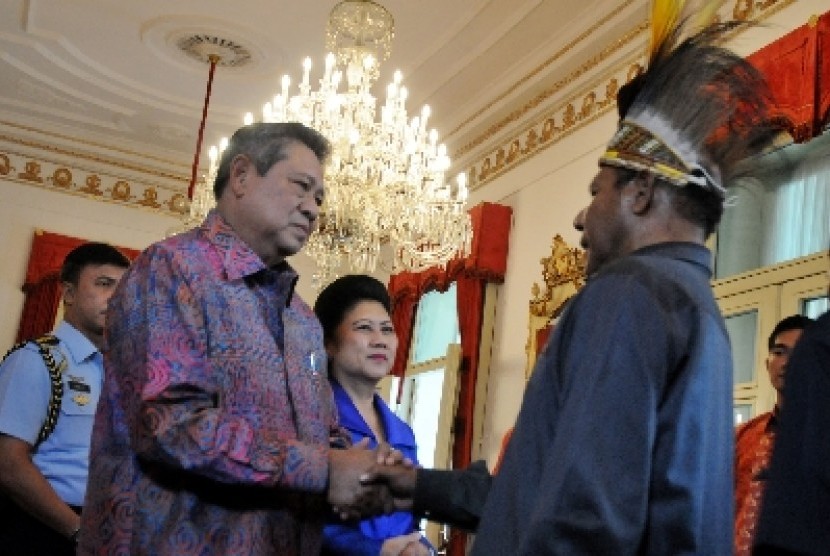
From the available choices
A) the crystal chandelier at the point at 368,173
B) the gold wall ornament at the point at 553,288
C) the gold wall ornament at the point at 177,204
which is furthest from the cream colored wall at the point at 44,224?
the gold wall ornament at the point at 553,288

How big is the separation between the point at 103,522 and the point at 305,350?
0.50 meters

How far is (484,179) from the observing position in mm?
7703

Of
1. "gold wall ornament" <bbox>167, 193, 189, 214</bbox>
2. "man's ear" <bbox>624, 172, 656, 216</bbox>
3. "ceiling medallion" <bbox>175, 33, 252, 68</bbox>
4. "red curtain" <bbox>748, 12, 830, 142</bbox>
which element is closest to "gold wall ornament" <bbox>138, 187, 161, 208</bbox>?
"gold wall ornament" <bbox>167, 193, 189, 214</bbox>

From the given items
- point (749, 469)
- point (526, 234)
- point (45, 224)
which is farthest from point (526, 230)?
point (45, 224)

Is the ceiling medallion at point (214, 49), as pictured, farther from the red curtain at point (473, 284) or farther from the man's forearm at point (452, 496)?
the man's forearm at point (452, 496)

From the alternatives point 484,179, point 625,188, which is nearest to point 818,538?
point 625,188

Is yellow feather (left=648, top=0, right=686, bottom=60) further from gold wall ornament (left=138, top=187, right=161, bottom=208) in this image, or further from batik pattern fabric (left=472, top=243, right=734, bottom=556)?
gold wall ornament (left=138, top=187, right=161, bottom=208)

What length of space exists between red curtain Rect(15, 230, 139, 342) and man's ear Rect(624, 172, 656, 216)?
8.24m

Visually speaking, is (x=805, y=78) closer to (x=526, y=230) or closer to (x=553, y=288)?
(x=553, y=288)

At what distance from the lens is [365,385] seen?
281 cm

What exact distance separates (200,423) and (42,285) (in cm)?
803

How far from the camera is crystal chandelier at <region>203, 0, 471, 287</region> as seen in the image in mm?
5070

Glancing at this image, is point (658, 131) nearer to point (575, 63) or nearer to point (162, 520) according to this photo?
point (162, 520)

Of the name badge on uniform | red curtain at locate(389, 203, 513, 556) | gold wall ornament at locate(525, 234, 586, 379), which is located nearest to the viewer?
the name badge on uniform
